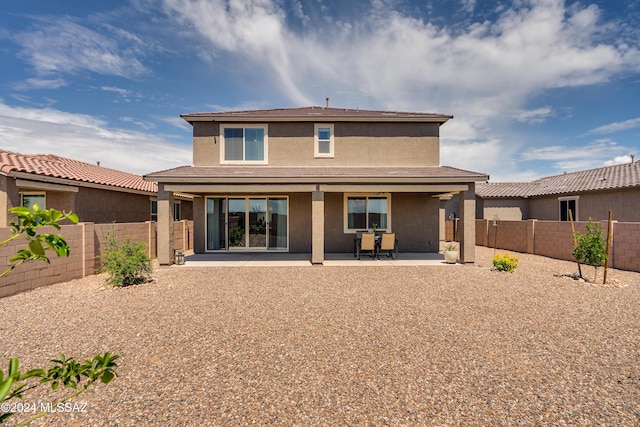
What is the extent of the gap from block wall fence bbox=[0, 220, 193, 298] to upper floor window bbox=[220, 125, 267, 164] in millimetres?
4852

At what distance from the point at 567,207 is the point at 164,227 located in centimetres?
2463

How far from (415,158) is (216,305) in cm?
1143

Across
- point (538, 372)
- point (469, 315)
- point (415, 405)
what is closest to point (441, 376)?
point (415, 405)

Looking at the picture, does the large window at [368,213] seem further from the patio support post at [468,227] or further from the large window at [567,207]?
the large window at [567,207]

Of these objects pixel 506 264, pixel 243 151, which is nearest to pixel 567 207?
pixel 506 264

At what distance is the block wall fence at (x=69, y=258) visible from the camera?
7.14 m

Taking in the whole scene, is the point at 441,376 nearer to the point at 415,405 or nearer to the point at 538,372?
the point at 415,405

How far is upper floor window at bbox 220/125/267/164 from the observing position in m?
14.1

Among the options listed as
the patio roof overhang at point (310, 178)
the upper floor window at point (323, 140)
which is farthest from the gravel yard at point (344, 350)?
the upper floor window at point (323, 140)

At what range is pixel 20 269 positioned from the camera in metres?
7.46

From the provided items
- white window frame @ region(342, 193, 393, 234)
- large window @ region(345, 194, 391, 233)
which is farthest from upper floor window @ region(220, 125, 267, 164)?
large window @ region(345, 194, 391, 233)

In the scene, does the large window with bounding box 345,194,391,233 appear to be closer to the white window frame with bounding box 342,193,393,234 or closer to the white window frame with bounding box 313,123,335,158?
the white window frame with bounding box 342,193,393,234

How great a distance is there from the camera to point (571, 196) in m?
19.5

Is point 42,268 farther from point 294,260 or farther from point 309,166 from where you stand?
point 309,166
